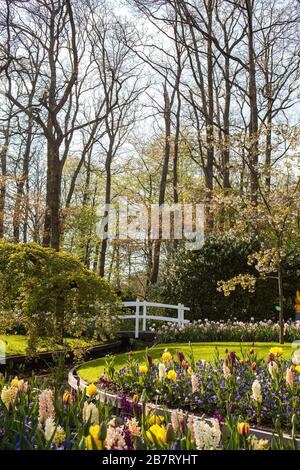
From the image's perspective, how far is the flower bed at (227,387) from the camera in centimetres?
486

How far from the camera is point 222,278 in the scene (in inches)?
605

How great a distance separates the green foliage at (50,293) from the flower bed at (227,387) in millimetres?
1345

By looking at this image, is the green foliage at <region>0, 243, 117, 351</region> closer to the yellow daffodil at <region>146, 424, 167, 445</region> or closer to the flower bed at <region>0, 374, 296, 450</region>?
the flower bed at <region>0, 374, 296, 450</region>

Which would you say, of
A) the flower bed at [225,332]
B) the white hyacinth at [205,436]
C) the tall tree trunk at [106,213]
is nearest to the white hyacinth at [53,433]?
the white hyacinth at [205,436]

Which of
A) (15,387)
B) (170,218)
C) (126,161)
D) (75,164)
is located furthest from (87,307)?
(75,164)

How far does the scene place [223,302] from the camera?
1525 centimetres

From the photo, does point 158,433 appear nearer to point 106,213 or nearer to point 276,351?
point 276,351

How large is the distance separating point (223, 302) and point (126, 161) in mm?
15906

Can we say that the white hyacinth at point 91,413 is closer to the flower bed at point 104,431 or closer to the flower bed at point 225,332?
the flower bed at point 104,431

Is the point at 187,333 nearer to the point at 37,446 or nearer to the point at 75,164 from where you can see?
the point at 37,446

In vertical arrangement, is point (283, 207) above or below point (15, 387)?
above

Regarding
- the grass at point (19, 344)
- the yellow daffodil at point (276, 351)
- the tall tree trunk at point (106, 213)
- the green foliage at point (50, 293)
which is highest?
the tall tree trunk at point (106, 213)

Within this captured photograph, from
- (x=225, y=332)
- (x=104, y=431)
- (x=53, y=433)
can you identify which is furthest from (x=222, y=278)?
(x=104, y=431)
